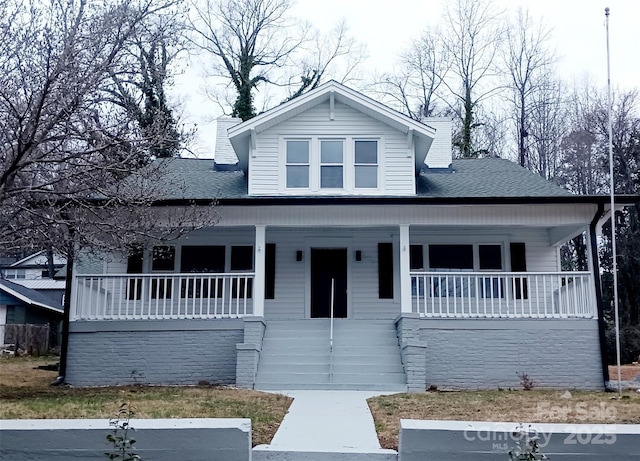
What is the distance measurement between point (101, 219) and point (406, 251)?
6.12m

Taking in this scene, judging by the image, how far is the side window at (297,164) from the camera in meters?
14.7

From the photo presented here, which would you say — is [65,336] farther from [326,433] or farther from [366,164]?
[326,433]

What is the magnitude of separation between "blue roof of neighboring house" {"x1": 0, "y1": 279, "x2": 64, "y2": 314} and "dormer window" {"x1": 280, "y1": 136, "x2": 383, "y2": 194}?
18.8 metres

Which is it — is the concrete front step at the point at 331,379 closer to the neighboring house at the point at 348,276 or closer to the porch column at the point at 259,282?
the neighboring house at the point at 348,276

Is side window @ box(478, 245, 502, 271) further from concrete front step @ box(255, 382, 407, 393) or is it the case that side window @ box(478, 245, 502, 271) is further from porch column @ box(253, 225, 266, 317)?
porch column @ box(253, 225, 266, 317)

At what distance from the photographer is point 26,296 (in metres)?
29.0

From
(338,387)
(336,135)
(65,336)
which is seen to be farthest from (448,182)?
(65,336)

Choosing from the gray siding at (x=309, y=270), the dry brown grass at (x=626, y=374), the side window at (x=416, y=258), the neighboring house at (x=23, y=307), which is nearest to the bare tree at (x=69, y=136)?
the gray siding at (x=309, y=270)

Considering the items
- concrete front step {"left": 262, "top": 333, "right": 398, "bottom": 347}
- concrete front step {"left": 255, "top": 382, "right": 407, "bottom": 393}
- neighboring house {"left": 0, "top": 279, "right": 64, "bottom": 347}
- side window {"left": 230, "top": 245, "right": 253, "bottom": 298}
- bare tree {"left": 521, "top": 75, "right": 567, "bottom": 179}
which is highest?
bare tree {"left": 521, "top": 75, "right": 567, "bottom": 179}

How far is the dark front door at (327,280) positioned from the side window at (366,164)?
1919 millimetres

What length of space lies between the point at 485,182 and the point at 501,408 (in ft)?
24.9

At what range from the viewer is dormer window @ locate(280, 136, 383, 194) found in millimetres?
14586

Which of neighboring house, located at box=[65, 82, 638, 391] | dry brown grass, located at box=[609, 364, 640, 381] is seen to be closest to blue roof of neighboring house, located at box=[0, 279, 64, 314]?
neighboring house, located at box=[65, 82, 638, 391]

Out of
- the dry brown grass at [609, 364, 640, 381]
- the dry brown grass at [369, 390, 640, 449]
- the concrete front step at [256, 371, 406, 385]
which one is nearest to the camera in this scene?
the dry brown grass at [369, 390, 640, 449]
